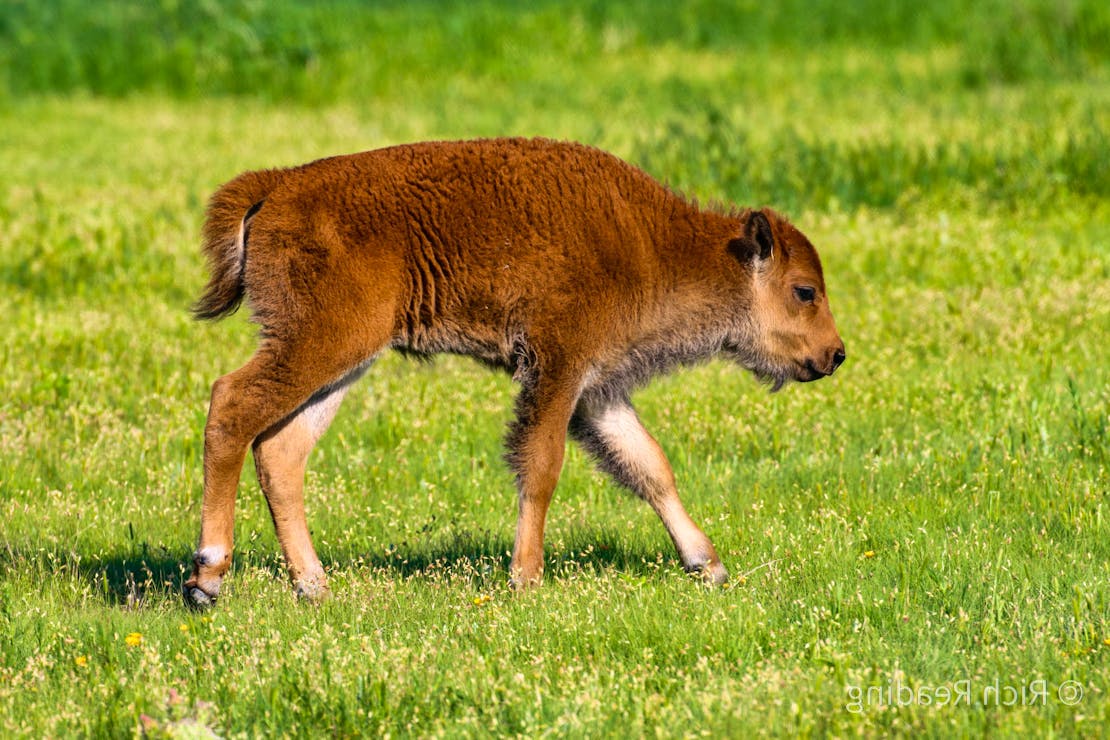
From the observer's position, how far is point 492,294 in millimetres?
6184

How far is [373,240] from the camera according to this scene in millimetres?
6035

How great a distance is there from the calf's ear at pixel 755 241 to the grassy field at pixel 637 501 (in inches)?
45.3

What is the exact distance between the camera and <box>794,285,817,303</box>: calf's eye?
6.87m

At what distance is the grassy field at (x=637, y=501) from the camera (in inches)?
195

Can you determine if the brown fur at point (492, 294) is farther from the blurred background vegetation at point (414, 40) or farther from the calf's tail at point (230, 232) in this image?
the blurred background vegetation at point (414, 40)

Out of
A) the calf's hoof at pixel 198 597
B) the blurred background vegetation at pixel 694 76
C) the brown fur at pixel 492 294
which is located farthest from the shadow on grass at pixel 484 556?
the blurred background vegetation at pixel 694 76

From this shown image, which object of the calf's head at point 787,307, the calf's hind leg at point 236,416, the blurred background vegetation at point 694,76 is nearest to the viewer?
the calf's hind leg at point 236,416

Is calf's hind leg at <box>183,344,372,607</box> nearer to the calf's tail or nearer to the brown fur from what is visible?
the brown fur

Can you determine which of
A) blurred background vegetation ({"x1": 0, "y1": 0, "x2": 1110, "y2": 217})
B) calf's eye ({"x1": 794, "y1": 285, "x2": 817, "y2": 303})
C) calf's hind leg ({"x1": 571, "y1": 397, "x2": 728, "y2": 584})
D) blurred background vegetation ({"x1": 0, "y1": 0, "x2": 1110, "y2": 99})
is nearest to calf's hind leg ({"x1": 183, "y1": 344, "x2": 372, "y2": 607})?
calf's hind leg ({"x1": 571, "y1": 397, "x2": 728, "y2": 584})

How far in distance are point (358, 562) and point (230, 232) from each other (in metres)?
1.51

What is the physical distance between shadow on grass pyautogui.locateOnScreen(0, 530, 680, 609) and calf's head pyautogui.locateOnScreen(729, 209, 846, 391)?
1011 mm

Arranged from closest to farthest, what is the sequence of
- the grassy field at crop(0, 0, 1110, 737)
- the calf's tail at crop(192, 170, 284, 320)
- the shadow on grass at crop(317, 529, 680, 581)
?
the grassy field at crop(0, 0, 1110, 737) < the calf's tail at crop(192, 170, 284, 320) < the shadow on grass at crop(317, 529, 680, 581)

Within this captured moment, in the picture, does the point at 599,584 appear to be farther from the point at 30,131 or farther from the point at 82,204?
the point at 30,131

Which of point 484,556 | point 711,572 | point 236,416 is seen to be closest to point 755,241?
point 711,572
